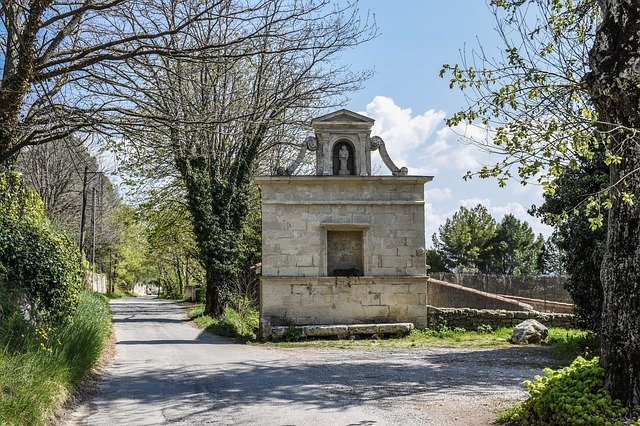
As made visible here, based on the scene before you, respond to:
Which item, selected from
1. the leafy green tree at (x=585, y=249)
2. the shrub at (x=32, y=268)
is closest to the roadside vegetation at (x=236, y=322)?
the shrub at (x=32, y=268)

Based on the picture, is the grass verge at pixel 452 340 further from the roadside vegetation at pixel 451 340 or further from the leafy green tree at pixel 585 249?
the leafy green tree at pixel 585 249

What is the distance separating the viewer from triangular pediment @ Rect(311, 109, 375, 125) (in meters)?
19.1

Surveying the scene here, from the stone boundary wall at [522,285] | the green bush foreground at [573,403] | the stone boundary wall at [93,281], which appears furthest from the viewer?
the stone boundary wall at [522,285]

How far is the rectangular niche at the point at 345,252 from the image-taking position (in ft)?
62.3

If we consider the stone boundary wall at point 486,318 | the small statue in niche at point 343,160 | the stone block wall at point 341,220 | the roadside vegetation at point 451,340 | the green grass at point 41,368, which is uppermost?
the small statue in niche at point 343,160

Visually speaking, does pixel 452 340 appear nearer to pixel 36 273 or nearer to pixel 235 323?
pixel 235 323

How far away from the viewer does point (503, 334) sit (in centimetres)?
1748

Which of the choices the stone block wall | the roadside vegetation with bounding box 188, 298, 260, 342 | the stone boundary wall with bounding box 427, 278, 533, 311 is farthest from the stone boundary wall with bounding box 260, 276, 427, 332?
the stone boundary wall with bounding box 427, 278, 533, 311

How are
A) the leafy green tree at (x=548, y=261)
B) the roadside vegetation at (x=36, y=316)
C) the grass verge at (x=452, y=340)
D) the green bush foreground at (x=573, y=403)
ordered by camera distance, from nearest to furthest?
the green bush foreground at (x=573, y=403)
the roadside vegetation at (x=36, y=316)
the grass verge at (x=452, y=340)
the leafy green tree at (x=548, y=261)

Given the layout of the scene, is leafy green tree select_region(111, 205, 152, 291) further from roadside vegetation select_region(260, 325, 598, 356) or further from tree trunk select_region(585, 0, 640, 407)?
tree trunk select_region(585, 0, 640, 407)

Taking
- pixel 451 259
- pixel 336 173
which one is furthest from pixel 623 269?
pixel 451 259

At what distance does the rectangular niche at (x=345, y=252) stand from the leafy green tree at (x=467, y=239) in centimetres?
3939

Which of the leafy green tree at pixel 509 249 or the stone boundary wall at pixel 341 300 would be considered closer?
the stone boundary wall at pixel 341 300

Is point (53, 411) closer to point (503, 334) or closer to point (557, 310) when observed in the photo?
point (503, 334)
